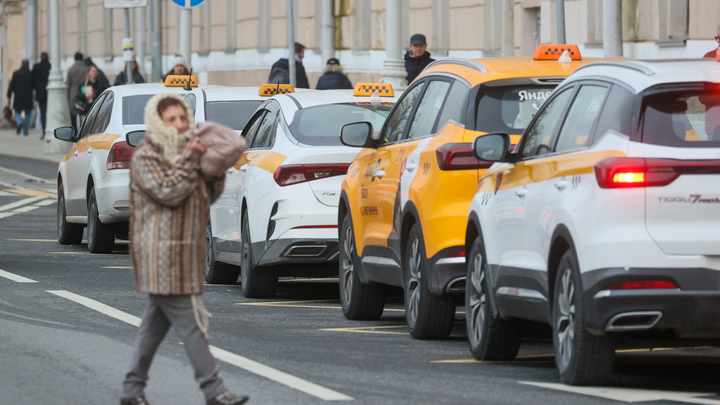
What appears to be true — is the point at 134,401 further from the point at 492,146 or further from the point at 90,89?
the point at 90,89

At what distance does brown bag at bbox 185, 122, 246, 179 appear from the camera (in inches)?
259

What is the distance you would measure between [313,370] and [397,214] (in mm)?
1809

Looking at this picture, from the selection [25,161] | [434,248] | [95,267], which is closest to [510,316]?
[434,248]

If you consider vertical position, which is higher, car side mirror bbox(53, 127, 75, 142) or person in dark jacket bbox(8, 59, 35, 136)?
person in dark jacket bbox(8, 59, 35, 136)

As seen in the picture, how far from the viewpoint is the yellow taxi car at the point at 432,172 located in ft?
28.9

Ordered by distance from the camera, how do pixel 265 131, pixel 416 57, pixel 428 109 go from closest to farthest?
1. pixel 428 109
2. pixel 265 131
3. pixel 416 57

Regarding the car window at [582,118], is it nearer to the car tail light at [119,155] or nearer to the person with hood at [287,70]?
the car tail light at [119,155]

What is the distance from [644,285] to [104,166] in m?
9.60

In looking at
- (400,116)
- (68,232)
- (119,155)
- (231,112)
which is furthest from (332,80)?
(400,116)

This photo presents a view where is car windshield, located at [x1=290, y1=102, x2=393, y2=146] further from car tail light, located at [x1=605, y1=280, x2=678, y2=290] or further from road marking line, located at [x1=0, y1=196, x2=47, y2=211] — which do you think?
road marking line, located at [x1=0, y1=196, x2=47, y2=211]

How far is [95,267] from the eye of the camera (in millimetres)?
14305

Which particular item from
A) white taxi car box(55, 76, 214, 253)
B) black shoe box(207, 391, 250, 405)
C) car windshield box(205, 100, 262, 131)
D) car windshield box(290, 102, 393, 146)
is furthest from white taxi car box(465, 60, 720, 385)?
white taxi car box(55, 76, 214, 253)

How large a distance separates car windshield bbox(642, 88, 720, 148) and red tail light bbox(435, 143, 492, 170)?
1726 millimetres

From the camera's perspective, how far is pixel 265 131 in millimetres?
12328
